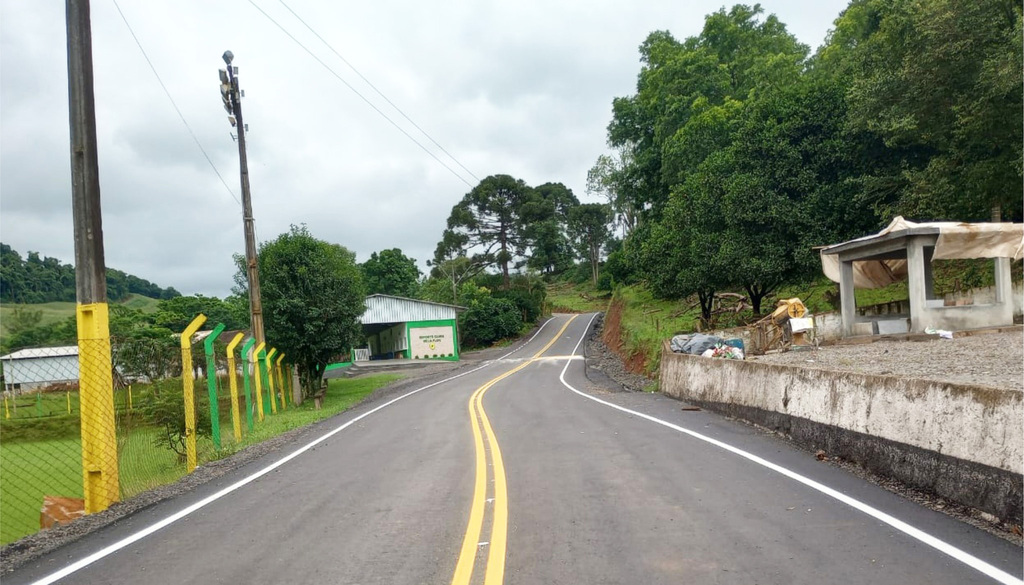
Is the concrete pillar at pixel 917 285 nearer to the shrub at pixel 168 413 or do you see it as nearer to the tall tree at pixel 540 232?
the shrub at pixel 168 413

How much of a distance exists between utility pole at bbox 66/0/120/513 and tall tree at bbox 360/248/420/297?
80469 mm

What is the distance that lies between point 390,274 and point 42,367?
83014mm

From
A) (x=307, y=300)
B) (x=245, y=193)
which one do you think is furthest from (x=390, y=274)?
(x=245, y=193)

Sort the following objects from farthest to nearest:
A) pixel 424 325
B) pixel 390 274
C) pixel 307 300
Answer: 1. pixel 390 274
2. pixel 424 325
3. pixel 307 300

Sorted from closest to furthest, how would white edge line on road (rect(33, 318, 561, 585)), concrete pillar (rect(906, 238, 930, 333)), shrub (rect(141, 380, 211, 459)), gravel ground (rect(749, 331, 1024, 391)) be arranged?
white edge line on road (rect(33, 318, 561, 585)), gravel ground (rect(749, 331, 1024, 391)), shrub (rect(141, 380, 211, 459)), concrete pillar (rect(906, 238, 930, 333))

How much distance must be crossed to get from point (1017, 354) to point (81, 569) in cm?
1391

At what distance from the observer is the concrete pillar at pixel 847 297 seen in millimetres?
21688

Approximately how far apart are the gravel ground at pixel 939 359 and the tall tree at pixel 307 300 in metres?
16.3

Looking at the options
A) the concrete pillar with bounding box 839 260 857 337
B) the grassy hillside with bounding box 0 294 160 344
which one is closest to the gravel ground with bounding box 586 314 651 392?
the concrete pillar with bounding box 839 260 857 337

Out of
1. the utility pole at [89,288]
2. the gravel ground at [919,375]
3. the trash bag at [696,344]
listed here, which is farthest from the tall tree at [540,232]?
the utility pole at [89,288]

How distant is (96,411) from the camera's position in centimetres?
802

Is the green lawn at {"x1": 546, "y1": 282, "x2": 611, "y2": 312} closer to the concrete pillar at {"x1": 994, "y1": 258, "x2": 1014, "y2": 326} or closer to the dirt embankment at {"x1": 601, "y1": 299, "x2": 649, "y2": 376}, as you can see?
the dirt embankment at {"x1": 601, "y1": 299, "x2": 649, "y2": 376}

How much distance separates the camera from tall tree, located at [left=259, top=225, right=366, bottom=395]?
27.2m

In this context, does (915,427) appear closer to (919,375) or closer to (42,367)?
(919,375)
